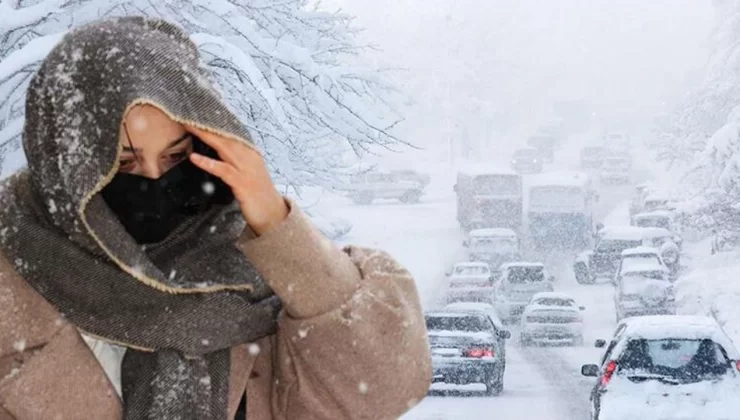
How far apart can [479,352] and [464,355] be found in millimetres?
240

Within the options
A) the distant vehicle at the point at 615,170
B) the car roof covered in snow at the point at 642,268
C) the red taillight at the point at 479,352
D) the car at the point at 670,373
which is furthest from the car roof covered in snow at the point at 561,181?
A: the car at the point at 670,373

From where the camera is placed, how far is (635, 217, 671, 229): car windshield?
42.2 meters

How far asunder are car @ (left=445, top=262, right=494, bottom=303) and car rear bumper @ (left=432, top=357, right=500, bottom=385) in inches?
489

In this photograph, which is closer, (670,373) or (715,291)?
(670,373)

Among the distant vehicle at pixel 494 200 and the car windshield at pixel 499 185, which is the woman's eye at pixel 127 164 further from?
the car windshield at pixel 499 185

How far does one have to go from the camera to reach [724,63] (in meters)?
42.5

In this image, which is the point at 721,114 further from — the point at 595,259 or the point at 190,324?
the point at 190,324

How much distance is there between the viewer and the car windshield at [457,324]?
19.0m

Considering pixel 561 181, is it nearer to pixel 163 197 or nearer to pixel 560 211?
pixel 560 211

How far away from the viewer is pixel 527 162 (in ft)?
234

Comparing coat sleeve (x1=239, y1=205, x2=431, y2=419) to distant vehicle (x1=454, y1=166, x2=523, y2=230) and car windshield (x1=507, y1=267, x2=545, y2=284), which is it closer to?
car windshield (x1=507, y1=267, x2=545, y2=284)

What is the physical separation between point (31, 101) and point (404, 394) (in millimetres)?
766

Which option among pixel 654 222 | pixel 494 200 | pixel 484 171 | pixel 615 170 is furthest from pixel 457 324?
pixel 615 170

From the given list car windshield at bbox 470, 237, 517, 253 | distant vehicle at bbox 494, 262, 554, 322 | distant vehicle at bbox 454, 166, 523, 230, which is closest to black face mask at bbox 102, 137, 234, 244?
distant vehicle at bbox 494, 262, 554, 322
